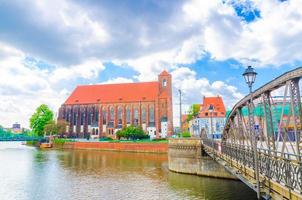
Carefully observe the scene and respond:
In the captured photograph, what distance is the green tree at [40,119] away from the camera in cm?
6981

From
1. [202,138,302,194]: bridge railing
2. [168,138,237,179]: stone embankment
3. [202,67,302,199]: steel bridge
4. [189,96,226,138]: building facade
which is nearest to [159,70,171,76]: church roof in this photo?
[189,96,226,138]: building facade

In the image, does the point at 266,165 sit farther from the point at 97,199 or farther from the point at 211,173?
the point at 211,173

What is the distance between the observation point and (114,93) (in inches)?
3211

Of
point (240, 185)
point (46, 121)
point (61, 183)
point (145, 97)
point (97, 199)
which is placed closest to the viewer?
point (97, 199)

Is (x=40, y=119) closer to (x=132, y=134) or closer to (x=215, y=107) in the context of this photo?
(x=132, y=134)

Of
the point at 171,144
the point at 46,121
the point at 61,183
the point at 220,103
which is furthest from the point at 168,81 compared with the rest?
the point at 61,183

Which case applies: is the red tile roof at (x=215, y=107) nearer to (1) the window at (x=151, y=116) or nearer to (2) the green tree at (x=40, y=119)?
(1) the window at (x=151, y=116)

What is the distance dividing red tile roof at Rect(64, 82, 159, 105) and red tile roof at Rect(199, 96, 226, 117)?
17339mm

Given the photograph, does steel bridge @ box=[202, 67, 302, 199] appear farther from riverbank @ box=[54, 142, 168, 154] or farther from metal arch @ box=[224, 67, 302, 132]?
riverbank @ box=[54, 142, 168, 154]

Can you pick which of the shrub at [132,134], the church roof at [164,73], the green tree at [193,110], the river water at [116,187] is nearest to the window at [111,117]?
the shrub at [132,134]

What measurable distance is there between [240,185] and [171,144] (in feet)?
27.6

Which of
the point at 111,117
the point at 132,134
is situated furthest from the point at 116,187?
the point at 111,117

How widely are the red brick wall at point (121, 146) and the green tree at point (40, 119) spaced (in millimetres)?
11921

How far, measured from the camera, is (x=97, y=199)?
15.0 metres
